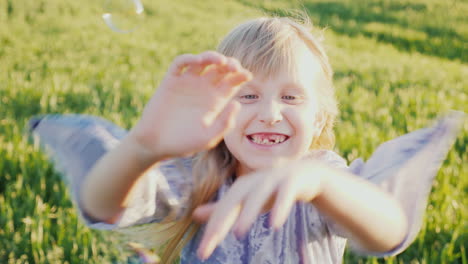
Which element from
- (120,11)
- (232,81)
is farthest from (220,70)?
(120,11)

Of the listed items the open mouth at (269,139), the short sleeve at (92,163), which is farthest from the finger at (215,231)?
the open mouth at (269,139)

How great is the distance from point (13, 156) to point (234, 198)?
2.95m

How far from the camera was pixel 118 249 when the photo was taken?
276 centimetres

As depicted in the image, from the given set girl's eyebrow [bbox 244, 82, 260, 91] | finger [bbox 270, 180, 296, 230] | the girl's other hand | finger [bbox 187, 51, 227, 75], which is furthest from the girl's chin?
finger [bbox 270, 180, 296, 230]

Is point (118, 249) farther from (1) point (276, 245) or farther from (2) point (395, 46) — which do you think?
(2) point (395, 46)

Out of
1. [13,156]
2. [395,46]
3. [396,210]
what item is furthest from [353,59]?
[396,210]

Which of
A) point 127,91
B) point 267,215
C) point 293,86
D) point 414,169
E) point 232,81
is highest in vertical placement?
point 232,81

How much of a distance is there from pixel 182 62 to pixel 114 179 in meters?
0.38

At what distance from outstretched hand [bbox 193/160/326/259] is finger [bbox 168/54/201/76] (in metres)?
0.29

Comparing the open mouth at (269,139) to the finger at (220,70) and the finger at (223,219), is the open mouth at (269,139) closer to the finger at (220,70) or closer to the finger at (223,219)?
the finger at (220,70)

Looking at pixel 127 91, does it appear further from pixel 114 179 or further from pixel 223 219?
pixel 223 219

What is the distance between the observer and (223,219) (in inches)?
36.4

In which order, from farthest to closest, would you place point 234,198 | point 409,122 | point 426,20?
point 426,20, point 409,122, point 234,198

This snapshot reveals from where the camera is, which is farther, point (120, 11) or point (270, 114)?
point (120, 11)
